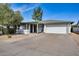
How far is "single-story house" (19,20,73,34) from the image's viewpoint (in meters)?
9.70

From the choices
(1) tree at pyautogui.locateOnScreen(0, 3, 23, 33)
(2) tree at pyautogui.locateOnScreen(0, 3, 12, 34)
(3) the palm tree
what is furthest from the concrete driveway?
(2) tree at pyautogui.locateOnScreen(0, 3, 12, 34)

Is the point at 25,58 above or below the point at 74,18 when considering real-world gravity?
below

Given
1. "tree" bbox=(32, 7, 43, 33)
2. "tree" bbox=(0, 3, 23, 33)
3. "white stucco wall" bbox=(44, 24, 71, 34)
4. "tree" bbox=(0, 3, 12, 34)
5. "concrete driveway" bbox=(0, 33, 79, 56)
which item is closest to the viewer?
"concrete driveway" bbox=(0, 33, 79, 56)

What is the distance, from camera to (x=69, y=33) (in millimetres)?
10258

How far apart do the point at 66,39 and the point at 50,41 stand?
97cm

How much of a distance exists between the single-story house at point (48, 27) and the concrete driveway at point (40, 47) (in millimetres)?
512

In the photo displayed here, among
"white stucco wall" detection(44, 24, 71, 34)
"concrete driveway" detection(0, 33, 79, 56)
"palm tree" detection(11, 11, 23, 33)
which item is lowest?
"concrete driveway" detection(0, 33, 79, 56)

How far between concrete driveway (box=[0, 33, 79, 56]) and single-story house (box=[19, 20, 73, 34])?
0.51 m

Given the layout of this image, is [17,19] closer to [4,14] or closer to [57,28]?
[4,14]

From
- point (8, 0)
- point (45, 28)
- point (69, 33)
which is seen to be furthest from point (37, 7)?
point (69, 33)

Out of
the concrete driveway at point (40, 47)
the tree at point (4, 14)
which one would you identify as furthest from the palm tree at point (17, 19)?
the concrete driveway at point (40, 47)

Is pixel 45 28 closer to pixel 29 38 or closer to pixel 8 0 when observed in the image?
pixel 29 38

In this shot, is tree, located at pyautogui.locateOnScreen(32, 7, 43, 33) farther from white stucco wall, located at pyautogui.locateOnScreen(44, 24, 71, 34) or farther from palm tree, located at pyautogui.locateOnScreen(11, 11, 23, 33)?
white stucco wall, located at pyautogui.locateOnScreen(44, 24, 71, 34)

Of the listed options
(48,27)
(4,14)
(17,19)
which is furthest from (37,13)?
(4,14)
